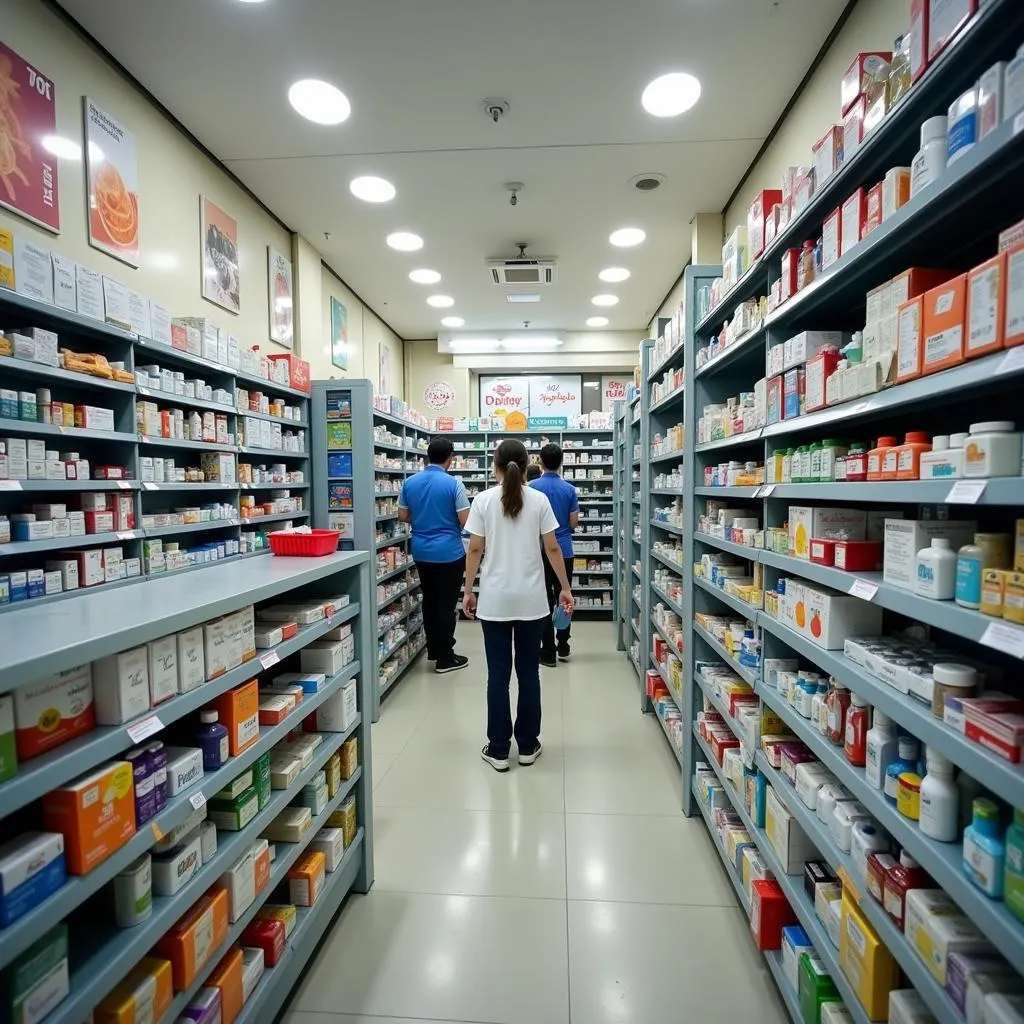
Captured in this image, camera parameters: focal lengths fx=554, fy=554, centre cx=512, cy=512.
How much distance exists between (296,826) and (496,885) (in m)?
1.05

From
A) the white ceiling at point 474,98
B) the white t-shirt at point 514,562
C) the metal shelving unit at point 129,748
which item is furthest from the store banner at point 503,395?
the metal shelving unit at point 129,748

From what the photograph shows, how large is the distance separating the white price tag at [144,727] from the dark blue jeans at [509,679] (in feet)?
7.12

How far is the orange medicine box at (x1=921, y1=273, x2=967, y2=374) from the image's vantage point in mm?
1122

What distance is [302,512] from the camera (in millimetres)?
4598

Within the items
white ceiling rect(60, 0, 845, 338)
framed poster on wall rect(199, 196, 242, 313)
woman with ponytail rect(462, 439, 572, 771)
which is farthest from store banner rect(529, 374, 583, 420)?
woman with ponytail rect(462, 439, 572, 771)

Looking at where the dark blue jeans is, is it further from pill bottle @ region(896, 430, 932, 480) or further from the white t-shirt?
pill bottle @ region(896, 430, 932, 480)

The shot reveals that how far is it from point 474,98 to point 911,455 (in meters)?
3.49

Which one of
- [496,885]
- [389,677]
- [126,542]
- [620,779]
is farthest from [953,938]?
[389,677]

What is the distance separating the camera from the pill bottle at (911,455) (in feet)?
4.23

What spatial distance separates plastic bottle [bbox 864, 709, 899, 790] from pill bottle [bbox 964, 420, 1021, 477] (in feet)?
2.35

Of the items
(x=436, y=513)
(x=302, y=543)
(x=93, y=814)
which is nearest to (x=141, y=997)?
(x=93, y=814)

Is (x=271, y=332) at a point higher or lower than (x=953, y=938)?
higher

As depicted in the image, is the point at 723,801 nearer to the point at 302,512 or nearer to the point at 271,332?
the point at 302,512

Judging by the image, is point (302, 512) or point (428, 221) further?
point (428, 221)
